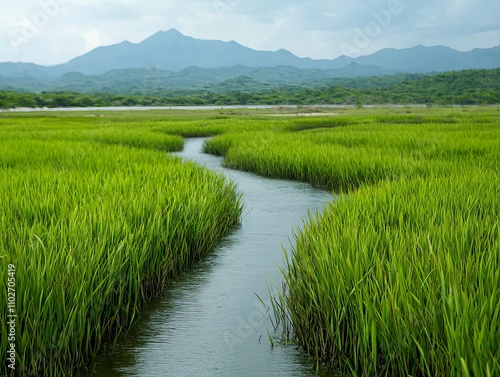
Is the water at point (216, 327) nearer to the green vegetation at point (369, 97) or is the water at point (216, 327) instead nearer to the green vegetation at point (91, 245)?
the green vegetation at point (91, 245)

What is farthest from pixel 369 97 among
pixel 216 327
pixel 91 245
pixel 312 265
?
pixel 91 245

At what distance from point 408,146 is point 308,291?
11.6 meters

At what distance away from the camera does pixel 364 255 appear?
4.23 m

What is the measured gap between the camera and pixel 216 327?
466 centimetres

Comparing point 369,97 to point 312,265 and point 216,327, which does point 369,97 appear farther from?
point 216,327

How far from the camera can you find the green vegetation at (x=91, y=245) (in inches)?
139

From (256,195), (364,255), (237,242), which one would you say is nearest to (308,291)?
(364,255)

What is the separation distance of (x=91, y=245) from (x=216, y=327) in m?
1.22

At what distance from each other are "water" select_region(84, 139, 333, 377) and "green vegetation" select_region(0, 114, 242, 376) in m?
0.20

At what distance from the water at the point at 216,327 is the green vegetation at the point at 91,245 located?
0.66ft

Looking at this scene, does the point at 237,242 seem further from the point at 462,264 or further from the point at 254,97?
the point at 254,97

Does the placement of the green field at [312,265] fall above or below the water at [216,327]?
above

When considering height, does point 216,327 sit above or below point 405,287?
below

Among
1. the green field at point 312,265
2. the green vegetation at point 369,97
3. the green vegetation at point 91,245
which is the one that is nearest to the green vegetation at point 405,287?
the green field at point 312,265
